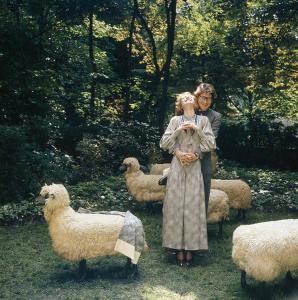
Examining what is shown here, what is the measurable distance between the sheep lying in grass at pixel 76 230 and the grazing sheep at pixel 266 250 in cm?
145

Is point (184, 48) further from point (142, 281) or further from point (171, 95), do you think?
point (142, 281)

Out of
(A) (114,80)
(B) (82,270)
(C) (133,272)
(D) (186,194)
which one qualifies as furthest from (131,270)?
(A) (114,80)

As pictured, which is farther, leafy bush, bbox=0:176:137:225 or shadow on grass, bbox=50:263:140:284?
leafy bush, bbox=0:176:137:225

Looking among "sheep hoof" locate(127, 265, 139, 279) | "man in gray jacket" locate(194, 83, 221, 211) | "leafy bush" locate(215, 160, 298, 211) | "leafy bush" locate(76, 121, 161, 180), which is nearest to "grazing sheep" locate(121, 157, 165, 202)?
"man in gray jacket" locate(194, 83, 221, 211)

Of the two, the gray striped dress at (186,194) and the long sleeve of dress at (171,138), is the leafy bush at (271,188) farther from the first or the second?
the long sleeve of dress at (171,138)

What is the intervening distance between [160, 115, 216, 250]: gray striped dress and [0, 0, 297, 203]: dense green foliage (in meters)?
4.08

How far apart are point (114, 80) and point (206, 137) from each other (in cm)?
1257

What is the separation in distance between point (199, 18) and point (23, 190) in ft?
40.9

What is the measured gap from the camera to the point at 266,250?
15.4 ft

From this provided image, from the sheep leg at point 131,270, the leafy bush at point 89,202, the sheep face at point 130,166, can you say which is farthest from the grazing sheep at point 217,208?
the leafy bush at point 89,202

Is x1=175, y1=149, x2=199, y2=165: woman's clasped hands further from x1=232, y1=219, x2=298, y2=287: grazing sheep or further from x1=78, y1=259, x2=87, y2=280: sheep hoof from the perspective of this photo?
x1=78, y1=259, x2=87, y2=280: sheep hoof

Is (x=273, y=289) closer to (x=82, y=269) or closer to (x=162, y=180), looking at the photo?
(x=162, y=180)

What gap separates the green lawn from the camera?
5.11m

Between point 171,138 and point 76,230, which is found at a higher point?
point 171,138
